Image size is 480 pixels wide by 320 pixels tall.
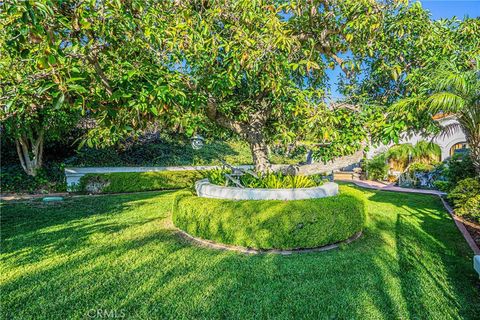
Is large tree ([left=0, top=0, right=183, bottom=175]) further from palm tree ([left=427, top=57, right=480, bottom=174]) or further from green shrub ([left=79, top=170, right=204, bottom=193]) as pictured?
green shrub ([left=79, top=170, right=204, bottom=193])

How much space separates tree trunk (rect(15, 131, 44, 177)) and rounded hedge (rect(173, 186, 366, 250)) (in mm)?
12719

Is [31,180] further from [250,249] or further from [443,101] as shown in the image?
[443,101]

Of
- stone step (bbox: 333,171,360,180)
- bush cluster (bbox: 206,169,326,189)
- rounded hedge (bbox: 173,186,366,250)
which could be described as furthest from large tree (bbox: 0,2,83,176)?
stone step (bbox: 333,171,360,180)

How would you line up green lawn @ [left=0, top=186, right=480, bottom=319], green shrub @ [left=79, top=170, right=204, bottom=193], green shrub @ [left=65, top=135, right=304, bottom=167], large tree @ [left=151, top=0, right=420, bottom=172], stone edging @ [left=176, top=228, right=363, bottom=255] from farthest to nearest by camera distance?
1. green shrub @ [left=65, top=135, right=304, bottom=167]
2. green shrub @ [left=79, top=170, right=204, bottom=193]
3. stone edging @ [left=176, top=228, right=363, bottom=255]
4. large tree @ [left=151, top=0, right=420, bottom=172]
5. green lawn @ [left=0, top=186, right=480, bottom=319]

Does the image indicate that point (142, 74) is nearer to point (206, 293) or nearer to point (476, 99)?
point (206, 293)

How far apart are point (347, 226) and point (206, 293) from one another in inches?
135

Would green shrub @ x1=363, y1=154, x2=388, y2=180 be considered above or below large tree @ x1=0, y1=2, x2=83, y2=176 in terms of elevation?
below

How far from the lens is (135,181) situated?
1455cm

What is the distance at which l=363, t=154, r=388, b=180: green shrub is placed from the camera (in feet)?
63.5

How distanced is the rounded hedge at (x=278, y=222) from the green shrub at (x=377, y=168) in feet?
49.2

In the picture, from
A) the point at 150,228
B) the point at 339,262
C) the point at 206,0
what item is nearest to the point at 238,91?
the point at 206,0

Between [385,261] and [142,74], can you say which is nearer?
[142,74]

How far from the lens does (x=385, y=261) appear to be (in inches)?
196

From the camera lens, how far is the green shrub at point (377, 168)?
19.4m
